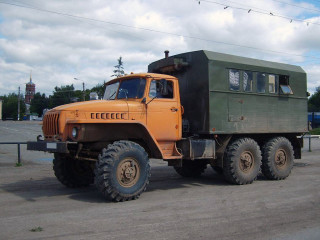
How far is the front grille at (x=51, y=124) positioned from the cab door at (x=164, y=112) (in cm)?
210

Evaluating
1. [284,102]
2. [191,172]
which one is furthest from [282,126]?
[191,172]

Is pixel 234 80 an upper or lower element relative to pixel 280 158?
upper

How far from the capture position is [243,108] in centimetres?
1005

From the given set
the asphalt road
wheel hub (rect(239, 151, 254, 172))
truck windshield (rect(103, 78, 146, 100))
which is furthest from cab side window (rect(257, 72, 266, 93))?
truck windshield (rect(103, 78, 146, 100))

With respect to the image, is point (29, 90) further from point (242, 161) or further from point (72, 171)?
point (242, 161)

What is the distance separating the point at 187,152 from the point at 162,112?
128 cm

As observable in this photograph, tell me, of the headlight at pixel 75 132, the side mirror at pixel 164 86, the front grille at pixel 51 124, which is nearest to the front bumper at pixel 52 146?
the headlight at pixel 75 132

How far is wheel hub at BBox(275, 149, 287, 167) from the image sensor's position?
35.6 feet

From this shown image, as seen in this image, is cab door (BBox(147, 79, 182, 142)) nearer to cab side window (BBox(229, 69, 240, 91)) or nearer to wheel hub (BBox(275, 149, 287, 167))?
cab side window (BBox(229, 69, 240, 91))

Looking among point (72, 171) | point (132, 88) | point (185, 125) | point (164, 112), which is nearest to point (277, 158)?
point (185, 125)

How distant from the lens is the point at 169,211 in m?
6.66

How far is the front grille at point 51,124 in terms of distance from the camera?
7.58 meters

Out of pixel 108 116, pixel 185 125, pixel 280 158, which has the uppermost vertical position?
pixel 108 116

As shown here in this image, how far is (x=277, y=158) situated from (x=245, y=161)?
1.58 m
